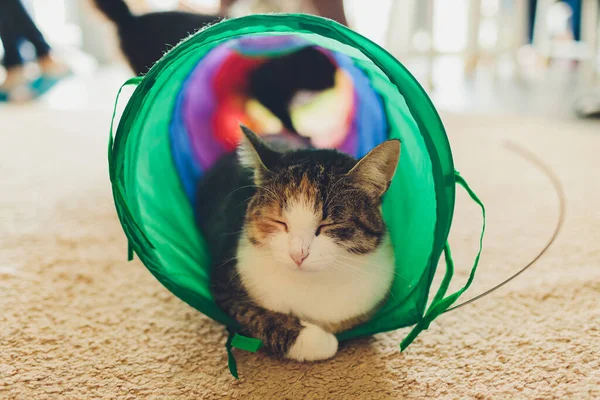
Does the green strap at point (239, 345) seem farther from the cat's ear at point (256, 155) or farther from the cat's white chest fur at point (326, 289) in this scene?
the cat's ear at point (256, 155)

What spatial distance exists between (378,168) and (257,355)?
412 millimetres

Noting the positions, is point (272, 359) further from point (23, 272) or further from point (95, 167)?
point (95, 167)

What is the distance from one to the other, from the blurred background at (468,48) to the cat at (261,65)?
1.62m

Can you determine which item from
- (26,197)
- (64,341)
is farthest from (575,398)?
(26,197)

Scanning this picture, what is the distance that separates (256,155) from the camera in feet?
3.29

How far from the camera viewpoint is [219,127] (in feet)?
→ 5.05

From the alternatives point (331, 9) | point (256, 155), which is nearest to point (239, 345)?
point (256, 155)

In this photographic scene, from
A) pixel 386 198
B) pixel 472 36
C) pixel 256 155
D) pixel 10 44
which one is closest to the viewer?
pixel 256 155

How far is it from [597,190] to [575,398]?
47.8 inches

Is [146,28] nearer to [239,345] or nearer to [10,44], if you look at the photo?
[239,345]

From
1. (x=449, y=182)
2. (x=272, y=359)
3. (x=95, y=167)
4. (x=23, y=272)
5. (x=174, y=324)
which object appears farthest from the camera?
(x=95, y=167)

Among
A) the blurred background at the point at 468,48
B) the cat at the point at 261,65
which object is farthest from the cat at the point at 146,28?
the blurred background at the point at 468,48

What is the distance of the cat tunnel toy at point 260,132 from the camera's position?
85 cm

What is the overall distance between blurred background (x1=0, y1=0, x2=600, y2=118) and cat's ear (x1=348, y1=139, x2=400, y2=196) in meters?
2.36
